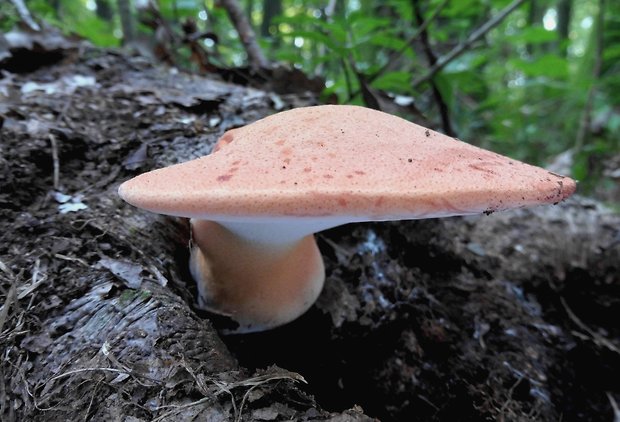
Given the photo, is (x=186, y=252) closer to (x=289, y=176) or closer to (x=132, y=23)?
(x=289, y=176)

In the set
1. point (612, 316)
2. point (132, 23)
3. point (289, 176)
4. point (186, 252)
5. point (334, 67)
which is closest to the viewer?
point (289, 176)

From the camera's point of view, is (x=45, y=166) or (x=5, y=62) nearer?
(x=45, y=166)

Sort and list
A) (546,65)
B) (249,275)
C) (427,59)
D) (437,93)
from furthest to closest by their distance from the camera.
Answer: (427,59), (546,65), (437,93), (249,275)

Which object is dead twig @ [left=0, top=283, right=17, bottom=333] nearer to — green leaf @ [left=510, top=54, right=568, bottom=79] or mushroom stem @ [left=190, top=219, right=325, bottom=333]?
mushroom stem @ [left=190, top=219, right=325, bottom=333]

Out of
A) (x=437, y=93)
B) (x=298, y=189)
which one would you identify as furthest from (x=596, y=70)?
(x=298, y=189)

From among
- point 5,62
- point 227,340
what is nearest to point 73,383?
point 227,340

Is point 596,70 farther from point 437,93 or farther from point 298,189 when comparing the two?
point 298,189

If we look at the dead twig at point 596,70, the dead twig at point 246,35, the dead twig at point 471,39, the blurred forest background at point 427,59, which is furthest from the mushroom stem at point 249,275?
the dead twig at point 596,70
